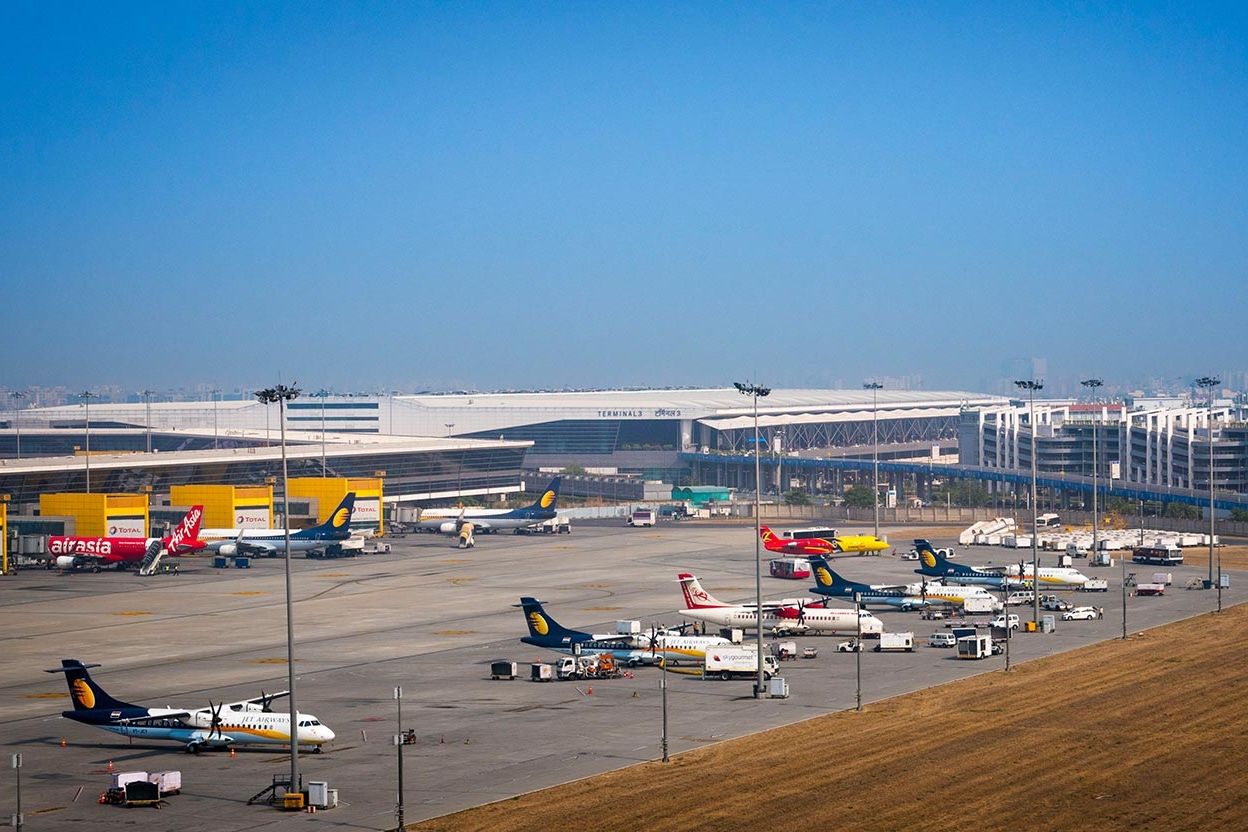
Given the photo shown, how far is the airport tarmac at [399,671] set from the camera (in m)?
53.1

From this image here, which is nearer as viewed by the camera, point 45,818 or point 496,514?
point 45,818

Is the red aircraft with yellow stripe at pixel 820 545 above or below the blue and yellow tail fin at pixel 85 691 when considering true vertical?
below

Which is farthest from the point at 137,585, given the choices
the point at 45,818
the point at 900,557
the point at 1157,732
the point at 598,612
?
the point at 1157,732

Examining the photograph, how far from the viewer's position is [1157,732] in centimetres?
5888

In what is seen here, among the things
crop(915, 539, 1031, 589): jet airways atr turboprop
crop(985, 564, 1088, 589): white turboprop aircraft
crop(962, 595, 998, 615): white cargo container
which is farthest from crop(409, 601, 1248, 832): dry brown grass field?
crop(915, 539, 1031, 589): jet airways atr turboprop

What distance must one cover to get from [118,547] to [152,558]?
602 cm

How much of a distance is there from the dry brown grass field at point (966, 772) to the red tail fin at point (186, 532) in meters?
93.6

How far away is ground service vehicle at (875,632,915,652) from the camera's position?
8544 centimetres

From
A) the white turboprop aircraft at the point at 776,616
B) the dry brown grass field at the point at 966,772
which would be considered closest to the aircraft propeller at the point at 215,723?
the dry brown grass field at the point at 966,772

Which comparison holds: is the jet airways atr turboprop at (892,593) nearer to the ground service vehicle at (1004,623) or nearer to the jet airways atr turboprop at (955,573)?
the jet airways atr turboprop at (955,573)

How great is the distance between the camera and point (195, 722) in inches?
2356

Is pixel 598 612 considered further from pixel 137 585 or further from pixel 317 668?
pixel 137 585

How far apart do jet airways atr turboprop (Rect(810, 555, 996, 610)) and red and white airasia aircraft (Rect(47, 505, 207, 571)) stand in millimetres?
67341

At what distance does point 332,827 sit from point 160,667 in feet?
132
